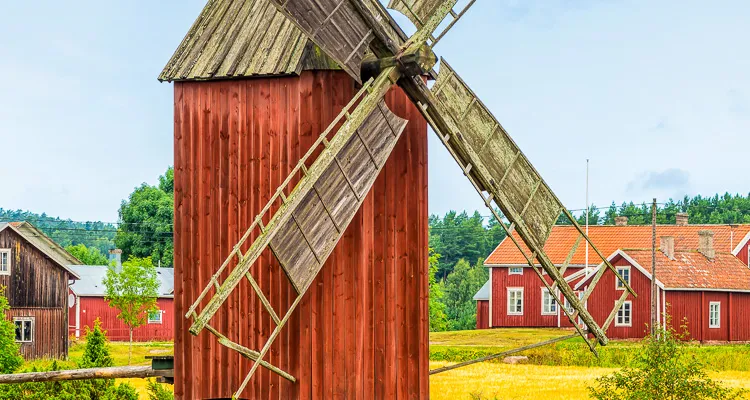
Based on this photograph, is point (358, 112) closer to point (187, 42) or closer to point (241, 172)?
point (241, 172)

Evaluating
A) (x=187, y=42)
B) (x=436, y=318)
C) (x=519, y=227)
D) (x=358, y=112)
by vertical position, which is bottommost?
(x=436, y=318)

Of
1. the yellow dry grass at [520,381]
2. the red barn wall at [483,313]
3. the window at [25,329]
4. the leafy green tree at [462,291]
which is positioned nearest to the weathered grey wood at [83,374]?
the yellow dry grass at [520,381]

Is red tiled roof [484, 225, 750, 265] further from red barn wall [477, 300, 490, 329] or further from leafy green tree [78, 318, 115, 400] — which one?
leafy green tree [78, 318, 115, 400]

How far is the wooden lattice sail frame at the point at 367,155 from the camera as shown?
11.7 meters

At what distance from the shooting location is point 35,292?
156ft

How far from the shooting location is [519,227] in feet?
45.5

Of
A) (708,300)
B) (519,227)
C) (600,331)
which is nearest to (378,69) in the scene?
(519,227)

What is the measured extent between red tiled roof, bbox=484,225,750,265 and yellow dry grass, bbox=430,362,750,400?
19.4 metres

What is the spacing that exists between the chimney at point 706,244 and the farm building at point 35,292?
1134 inches

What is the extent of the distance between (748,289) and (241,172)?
41110 millimetres

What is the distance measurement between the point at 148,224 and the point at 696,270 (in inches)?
1521

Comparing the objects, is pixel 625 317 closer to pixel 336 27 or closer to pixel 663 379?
pixel 663 379

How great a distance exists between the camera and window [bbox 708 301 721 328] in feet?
161

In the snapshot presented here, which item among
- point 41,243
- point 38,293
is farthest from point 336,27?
point 41,243
